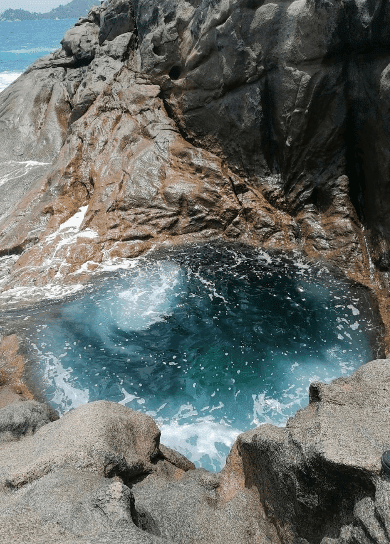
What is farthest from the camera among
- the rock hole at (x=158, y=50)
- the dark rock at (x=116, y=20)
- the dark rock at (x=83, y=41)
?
the dark rock at (x=83, y=41)

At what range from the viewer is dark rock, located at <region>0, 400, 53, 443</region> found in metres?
7.88

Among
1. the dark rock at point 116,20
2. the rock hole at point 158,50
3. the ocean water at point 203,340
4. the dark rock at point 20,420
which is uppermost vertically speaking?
the dark rock at point 116,20

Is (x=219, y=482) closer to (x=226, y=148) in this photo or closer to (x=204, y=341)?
(x=204, y=341)

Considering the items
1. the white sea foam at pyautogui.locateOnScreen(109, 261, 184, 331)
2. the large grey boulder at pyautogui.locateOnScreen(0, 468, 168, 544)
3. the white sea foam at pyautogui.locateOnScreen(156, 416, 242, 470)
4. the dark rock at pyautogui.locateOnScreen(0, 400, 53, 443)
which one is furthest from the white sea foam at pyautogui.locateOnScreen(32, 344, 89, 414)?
the large grey boulder at pyautogui.locateOnScreen(0, 468, 168, 544)

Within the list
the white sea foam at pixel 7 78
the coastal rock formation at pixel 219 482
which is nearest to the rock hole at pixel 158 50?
the coastal rock formation at pixel 219 482

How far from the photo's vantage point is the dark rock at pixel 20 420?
7883 mm

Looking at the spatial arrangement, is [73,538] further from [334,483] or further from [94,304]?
[94,304]

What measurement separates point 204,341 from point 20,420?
594 cm

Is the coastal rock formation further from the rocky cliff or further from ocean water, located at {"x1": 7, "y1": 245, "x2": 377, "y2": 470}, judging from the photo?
ocean water, located at {"x1": 7, "y1": 245, "x2": 377, "y2": 470}

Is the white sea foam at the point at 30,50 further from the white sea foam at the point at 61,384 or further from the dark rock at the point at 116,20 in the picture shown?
the white sea foam at the point at 61,384

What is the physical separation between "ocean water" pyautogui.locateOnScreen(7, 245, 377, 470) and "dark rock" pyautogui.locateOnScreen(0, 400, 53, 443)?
2.09 m

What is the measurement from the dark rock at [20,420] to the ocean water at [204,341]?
2.09 m

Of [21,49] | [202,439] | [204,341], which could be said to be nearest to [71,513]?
[202,439]

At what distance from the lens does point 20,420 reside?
26.7 ft
